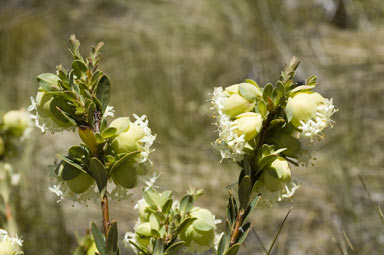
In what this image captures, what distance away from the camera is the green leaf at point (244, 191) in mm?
473

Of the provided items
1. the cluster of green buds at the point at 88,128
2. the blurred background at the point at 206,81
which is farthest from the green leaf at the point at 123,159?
the blurred background at the point at 206,81

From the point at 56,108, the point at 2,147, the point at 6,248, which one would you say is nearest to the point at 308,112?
the point at 56,108

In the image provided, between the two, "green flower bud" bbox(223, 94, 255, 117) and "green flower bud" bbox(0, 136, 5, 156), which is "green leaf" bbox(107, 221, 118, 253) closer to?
"green flower bud" bbox(223, 94, 255, 117)

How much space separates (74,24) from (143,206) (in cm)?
357

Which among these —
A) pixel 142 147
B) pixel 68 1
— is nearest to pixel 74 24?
pixel 68 1

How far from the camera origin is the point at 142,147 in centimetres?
49

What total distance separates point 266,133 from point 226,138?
43 millimetres

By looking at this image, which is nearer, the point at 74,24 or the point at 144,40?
the point at 144,40

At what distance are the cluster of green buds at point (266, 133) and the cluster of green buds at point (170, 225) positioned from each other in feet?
0.11

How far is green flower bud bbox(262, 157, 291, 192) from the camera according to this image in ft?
1.55

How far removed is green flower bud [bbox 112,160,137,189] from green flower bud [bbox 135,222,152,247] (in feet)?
0.22

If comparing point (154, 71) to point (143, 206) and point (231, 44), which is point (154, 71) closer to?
point (231, 44)

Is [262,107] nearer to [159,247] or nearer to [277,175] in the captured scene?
[277,175]

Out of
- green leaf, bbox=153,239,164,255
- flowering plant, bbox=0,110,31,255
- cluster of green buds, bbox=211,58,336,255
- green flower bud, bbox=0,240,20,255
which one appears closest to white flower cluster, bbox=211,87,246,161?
cluster of green buds, bbox=211,58,336,255
